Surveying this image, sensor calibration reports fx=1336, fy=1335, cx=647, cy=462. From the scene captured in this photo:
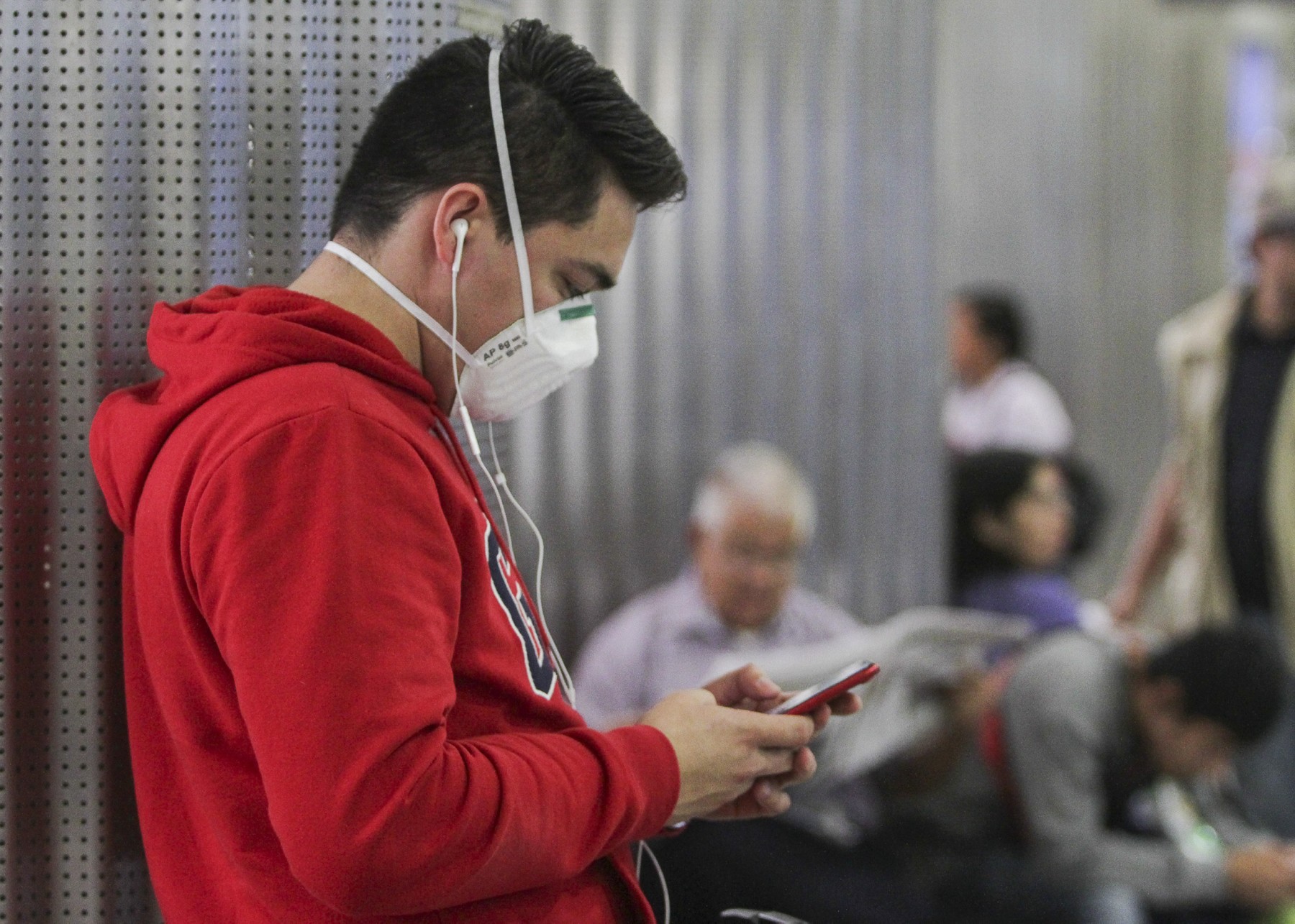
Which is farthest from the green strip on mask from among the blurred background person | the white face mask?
the blurred background person

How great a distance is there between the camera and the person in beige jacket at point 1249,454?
3.01 m

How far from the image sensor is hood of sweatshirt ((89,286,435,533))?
96 centimetres

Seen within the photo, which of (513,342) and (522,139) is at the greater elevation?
(522,139)

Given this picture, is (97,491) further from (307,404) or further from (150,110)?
(307,404)

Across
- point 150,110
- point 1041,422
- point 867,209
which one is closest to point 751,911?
point 150,110

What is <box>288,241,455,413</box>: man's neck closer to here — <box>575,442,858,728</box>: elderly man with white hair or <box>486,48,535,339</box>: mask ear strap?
<box>486,48,535,339</box>: mask ear strap

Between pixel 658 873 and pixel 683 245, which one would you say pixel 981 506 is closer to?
pixel 683 245

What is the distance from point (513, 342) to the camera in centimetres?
108

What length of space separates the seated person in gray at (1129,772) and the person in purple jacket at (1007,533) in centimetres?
52

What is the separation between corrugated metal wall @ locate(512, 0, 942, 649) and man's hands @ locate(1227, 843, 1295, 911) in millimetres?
903

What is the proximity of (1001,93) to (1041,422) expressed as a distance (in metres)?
1.81

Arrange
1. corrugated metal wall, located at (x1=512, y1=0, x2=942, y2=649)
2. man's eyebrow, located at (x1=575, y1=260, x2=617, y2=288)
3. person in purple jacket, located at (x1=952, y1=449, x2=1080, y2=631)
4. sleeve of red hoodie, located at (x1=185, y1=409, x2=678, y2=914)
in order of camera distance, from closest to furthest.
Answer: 1. sleeve of red hoodie, located at (x1=185, y1=409, x2=678, y2=914)
2. man's eyebrow, located at (x1=575, y1=260, x2=617, y2=288)
3. corrugated metal wall, located at (x1=512, y1=0, x2=942, y2=649)
4. person in purple jacket, located at (x1=952, y1=449, x2=1080, y2=631)

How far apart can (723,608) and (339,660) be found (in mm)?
1912

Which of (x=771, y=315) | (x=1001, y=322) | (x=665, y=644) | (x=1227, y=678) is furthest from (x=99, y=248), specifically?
(x=1001, y=322)
